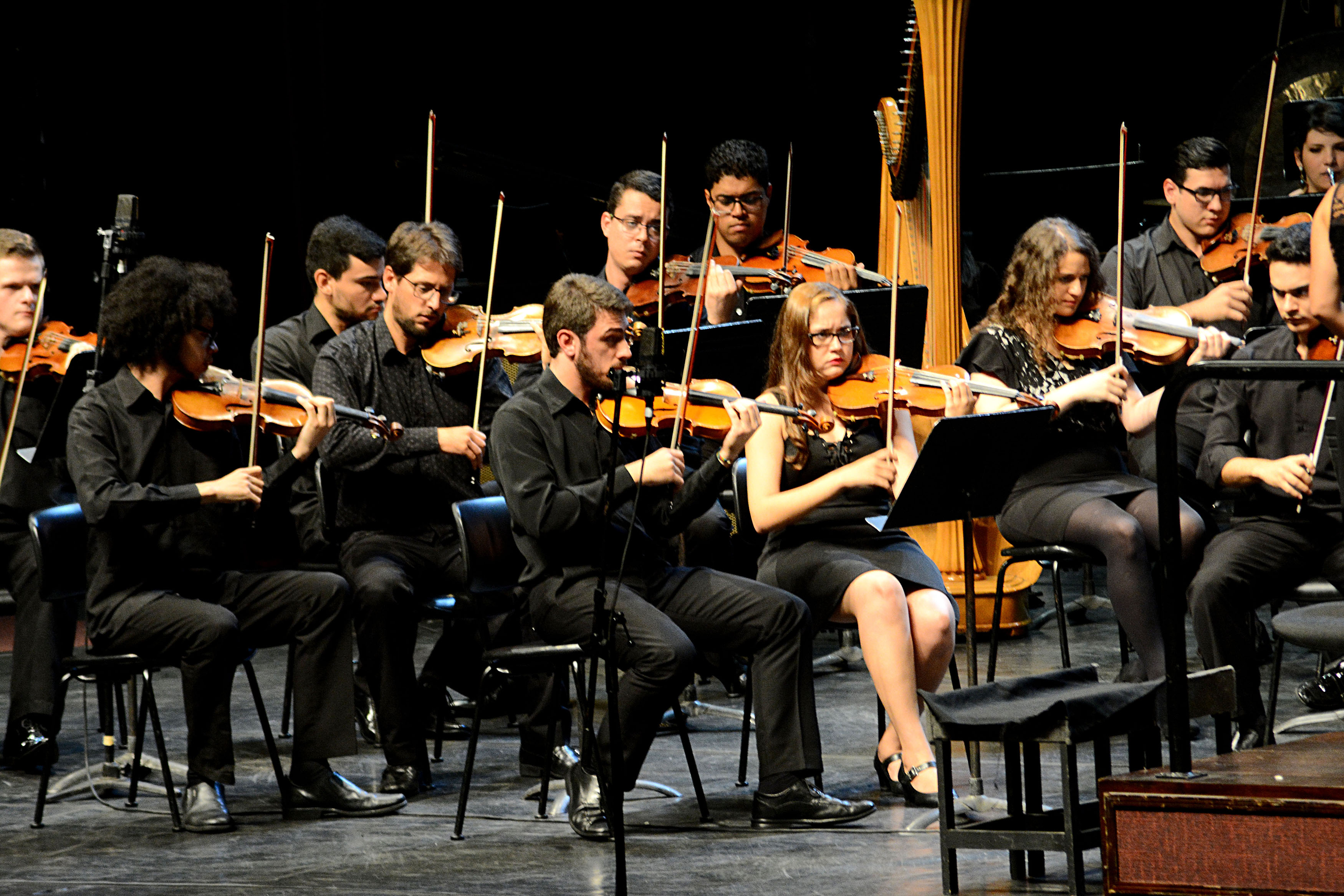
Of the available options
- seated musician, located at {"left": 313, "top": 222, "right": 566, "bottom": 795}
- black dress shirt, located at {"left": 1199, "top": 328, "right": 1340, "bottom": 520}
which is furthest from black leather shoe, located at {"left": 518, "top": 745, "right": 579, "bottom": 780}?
black dress shirt, located at {"left": 1199, "top": 328, "right": 1340, "bottom": 520}

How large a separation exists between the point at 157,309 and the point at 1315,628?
270 centimetres

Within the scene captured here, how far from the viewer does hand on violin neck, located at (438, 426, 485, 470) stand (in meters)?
4.56

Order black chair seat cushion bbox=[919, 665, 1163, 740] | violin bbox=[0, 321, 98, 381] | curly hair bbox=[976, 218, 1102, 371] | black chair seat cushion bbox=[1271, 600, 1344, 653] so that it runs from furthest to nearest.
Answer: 1. violin bbox=[0, 321, 98, 381]
2. curly hair bbox=[976, 218, 1102, 371]
3. black chair seat cushion bbox=[1271, 600, 1344, 653]
4. black chair seat cushion bbox=[919, 665, 1163, 740]

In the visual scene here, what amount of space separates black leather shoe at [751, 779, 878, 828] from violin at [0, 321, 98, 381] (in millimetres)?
2345

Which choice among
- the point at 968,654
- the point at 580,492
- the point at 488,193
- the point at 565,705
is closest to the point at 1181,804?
the point at 968,654

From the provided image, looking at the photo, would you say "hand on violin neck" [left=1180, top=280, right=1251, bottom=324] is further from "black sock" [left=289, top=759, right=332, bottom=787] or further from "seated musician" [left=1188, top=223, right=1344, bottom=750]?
"black sock" [left=289, top=759, right=332, bottom=787]

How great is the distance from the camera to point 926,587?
411 centimetres

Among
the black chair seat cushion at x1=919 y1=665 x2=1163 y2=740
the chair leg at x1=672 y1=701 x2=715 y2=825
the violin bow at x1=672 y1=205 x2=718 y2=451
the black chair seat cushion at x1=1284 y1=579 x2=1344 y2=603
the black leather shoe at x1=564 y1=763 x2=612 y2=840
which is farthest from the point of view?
the black chair seat cushion at x1=1284 y1=579 x2=1344 y2=603

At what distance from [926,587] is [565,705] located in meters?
0.96

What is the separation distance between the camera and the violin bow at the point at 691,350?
12.0 feet

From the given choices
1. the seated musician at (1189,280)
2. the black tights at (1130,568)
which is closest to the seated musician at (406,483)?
the black tights at (1130,568)

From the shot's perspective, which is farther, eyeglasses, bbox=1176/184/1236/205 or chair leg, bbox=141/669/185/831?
eyeglasses, bbox=1176/184/1236/205

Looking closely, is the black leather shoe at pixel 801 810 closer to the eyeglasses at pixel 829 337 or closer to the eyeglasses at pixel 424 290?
the eyeglasses at pixel 829 337

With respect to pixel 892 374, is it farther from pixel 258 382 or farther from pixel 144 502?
pixel 144 502
